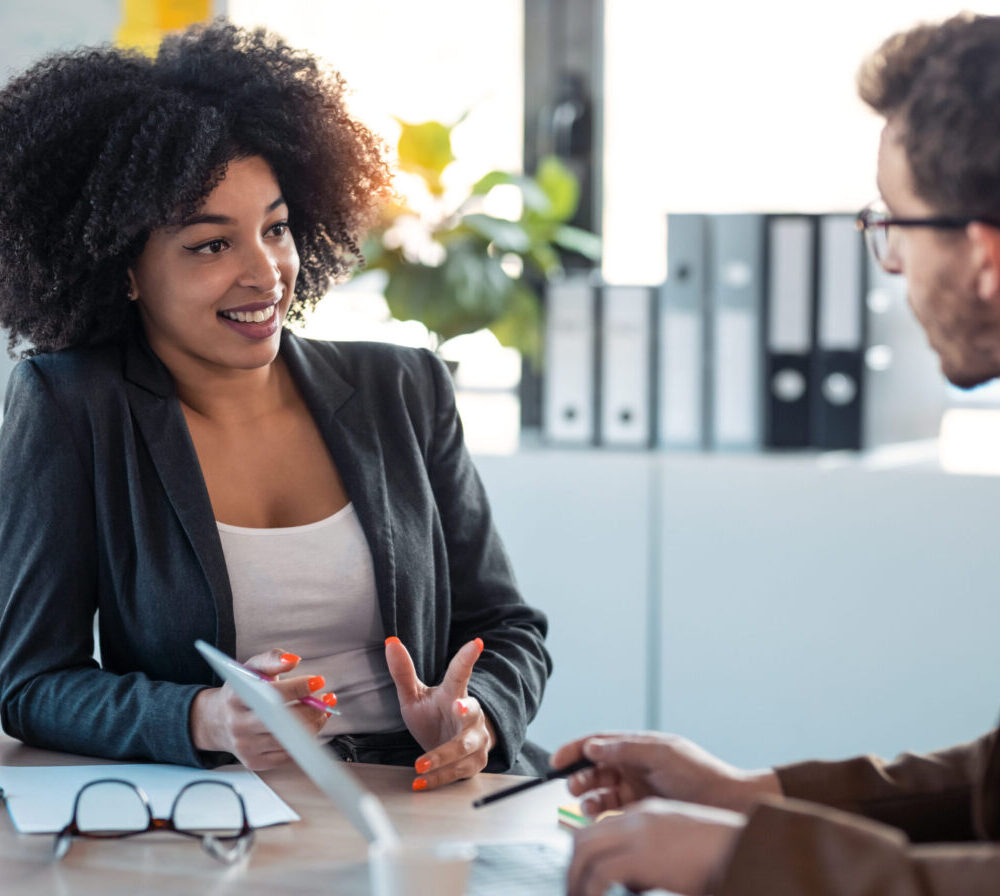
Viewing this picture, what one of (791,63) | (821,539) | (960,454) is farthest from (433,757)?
(791,63)

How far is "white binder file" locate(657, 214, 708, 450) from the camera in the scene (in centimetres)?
267

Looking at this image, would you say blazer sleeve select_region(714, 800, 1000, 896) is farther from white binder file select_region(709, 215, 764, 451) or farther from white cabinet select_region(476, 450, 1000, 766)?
white binder file select_region(709, 215, 764, 451)

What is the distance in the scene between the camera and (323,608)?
62.4 inches

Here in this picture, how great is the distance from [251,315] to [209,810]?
2.21ft

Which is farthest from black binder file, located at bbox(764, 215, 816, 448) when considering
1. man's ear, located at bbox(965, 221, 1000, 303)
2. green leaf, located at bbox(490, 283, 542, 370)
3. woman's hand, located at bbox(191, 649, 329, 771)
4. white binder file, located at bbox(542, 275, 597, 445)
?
woman's hand, located at bbox(191, 649, 329, 771)

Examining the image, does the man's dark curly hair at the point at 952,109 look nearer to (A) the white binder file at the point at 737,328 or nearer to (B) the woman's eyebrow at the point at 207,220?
(B) the woman's eyebrow at the point at 207,220

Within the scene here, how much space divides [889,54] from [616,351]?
1559 mm

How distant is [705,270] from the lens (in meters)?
2.68

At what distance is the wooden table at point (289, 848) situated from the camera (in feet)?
3.38

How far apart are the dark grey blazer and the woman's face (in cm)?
8

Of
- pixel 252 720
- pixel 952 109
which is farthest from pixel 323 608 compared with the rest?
pixel 952 109

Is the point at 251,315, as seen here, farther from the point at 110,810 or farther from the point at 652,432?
the point at 652,432

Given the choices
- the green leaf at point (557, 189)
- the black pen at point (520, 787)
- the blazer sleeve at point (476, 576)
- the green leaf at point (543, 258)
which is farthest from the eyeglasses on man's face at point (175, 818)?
the green leaf at point (557, 189)

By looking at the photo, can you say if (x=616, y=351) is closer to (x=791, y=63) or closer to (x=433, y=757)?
(x=791, y=63)
